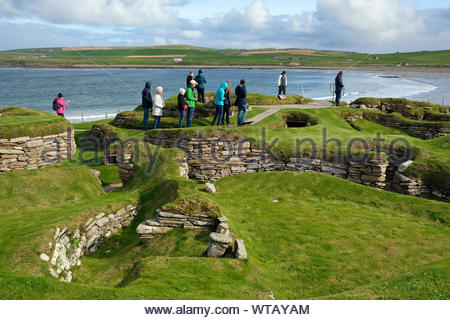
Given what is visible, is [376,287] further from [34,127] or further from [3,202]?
[34,127]

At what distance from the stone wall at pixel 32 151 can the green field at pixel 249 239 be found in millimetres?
5457

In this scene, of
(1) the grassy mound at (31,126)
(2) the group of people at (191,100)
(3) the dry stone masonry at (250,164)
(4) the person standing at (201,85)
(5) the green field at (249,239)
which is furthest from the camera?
(4) the person standing at (201,85)

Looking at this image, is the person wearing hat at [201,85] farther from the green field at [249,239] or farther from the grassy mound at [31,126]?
the grassy mound at [31,126]

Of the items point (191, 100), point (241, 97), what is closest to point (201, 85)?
point (191, 100)

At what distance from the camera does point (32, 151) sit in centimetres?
1962

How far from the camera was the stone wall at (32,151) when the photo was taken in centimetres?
1884

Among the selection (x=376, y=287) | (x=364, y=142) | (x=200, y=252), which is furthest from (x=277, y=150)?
(x=376, y=287)

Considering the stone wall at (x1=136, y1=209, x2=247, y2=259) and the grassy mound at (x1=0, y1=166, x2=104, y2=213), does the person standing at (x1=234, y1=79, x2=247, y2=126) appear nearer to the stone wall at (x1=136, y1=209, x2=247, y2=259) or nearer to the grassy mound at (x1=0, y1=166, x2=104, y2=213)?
the grassy mound at (x1=0, y1=166, x2=104, y2=213)

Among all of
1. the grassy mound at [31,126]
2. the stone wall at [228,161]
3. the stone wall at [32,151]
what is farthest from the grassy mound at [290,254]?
the grassy mound at [31,126]

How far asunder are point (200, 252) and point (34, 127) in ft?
49.4

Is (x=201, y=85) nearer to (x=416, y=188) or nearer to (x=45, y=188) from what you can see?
(x=45, y=188)

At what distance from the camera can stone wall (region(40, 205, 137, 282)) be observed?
945 centimetres

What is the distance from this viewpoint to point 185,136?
67.8 feet

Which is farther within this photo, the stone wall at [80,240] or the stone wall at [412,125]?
the stone wall at [412,125]
